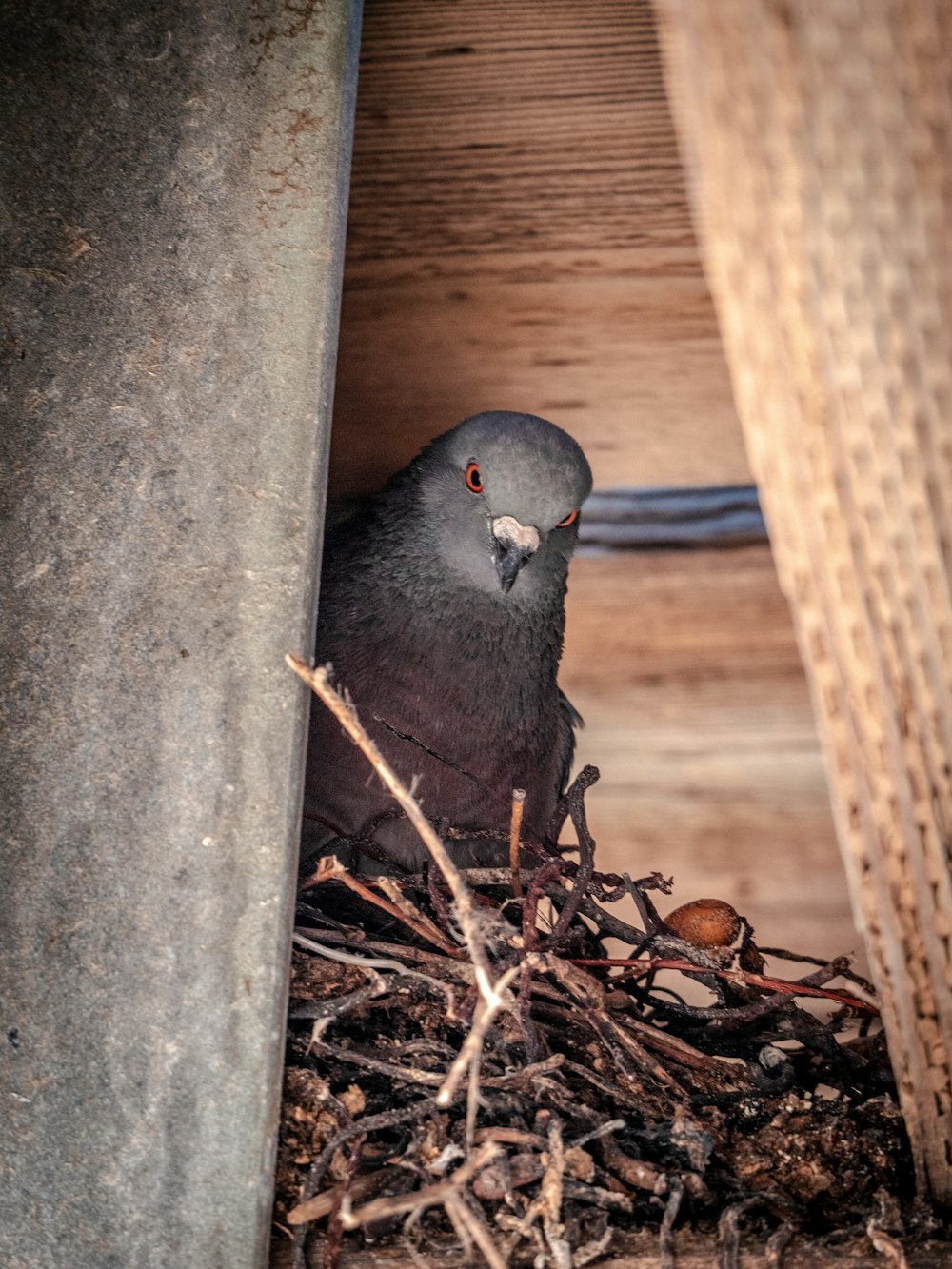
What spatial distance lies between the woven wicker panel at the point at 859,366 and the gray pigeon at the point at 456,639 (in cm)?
102

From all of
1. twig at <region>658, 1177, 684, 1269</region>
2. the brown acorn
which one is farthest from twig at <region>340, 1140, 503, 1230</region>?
the brown acorn

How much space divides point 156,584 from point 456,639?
1142 millimetres

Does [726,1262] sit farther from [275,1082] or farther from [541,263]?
[541,263]

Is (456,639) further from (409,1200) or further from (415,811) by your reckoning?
(409,1200)

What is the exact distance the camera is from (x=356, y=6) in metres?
2.22

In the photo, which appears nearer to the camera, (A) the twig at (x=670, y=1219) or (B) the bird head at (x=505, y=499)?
(A) the twig at (x=670, y=1219)

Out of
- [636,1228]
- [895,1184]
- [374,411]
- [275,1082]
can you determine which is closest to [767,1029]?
[895,1184]

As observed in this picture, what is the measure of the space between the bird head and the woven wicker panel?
1218 millimetres

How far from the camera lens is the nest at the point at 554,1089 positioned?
175 cm

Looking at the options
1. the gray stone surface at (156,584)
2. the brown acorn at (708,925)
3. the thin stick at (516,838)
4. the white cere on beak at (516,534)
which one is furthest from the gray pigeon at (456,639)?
the gray stone surface at (156,584)

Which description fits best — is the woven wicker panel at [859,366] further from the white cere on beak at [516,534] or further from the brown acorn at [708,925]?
the white cere on beak at [516,534]

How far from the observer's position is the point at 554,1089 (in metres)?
1.96

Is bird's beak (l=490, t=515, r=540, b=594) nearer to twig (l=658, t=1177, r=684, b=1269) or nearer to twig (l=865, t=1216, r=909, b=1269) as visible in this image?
twig (l=658, t=1177, r=684, b=1269)

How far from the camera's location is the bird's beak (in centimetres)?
280
